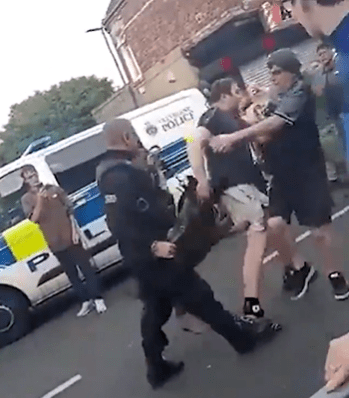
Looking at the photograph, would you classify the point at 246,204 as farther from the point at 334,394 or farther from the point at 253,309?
the point at 334,394

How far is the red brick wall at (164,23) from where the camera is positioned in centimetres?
150

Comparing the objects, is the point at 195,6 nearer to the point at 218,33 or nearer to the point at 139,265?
the point at 218,33

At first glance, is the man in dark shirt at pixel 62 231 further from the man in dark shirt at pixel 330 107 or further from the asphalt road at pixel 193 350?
the man in dark shirt at pixel 330 107

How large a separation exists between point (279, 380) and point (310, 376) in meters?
0.07

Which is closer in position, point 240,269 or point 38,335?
point 38,335

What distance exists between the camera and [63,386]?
1512 mm

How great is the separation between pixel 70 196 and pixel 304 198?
22.0 inches

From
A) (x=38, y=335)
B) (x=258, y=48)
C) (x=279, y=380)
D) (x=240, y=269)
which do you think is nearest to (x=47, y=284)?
(x=38, y=335)

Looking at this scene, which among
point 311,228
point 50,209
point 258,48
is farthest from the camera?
point 311,228

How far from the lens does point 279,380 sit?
1576 millimetres

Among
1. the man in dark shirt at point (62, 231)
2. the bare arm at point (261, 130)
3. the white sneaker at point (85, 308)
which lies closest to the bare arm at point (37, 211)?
the man in dark shirt at point (62, 231)

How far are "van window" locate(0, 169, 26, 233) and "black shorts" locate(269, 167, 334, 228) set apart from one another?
56 centimetres

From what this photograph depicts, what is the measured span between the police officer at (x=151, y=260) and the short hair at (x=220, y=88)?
0.20 meters

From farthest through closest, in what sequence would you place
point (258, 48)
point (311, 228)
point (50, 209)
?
point (311, 228), point (258, 48), point (50, 209)
